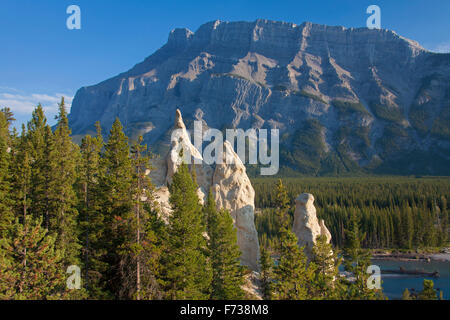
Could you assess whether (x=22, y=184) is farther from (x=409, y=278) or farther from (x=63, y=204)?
(x=409, y=278)

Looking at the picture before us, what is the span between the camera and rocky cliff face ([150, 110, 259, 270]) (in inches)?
1644

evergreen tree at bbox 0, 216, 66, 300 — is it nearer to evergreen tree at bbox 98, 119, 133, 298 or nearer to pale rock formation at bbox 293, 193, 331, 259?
evergreen tree at bbox 98, 119, 133, 298

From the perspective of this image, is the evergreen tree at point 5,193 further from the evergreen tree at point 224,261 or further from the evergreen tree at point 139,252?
the evergreen tree at point 224,261

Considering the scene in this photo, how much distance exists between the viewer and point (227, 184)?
42812 millimetres

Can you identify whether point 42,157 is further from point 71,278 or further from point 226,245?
point 226,245

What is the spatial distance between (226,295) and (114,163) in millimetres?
15685

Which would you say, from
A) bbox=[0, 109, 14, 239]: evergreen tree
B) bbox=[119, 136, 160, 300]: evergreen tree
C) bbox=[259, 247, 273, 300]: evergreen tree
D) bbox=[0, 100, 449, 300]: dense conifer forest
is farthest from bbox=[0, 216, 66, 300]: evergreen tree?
bbox=[259, 247, 273, 300]: evergreen tree

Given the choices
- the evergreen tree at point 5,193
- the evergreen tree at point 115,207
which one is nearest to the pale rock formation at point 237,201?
the evergreen tree at point 115,207

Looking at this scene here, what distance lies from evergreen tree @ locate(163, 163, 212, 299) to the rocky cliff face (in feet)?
36.0

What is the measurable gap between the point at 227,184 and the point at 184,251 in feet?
51.4

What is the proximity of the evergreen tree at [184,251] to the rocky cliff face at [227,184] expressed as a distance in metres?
11.0

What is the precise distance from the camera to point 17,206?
3161 centimetres

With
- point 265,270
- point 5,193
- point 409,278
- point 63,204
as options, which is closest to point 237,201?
point 265,270
